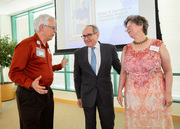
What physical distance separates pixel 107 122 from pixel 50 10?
175 inches

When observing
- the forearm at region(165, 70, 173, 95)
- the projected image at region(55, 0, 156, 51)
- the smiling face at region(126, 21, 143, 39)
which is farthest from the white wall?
the forearm at region(165, 70, 173, 95)

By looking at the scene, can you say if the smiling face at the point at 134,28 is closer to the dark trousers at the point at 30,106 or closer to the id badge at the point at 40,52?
the id badge at the point at 40,52

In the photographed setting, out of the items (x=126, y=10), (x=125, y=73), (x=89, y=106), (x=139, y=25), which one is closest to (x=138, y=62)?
(x=125, y=73)

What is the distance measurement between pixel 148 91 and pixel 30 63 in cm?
120

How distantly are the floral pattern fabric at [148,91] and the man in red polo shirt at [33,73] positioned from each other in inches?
33.4

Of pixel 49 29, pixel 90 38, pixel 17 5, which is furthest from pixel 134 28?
pixel 17 5

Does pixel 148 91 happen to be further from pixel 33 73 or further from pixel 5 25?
pixel 5 25

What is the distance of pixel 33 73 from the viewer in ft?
5.24

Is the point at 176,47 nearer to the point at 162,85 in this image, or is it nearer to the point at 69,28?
the point at 162,85

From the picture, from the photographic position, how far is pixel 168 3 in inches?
122

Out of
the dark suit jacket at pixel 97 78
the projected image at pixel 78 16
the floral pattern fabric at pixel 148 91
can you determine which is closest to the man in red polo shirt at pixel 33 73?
the dark suit jacket at pixel 97 78

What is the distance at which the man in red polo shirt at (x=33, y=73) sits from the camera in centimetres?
148

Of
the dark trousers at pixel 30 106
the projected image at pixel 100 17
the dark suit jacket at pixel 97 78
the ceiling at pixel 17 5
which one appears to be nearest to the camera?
the dark trousers at pixel 30 106

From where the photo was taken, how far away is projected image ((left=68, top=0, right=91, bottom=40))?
3465mm
